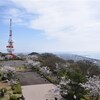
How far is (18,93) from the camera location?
71.2 feet

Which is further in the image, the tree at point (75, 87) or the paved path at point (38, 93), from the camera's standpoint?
the paved path at point (38, 93)

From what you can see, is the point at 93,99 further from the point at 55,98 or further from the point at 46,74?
the point at 46,74

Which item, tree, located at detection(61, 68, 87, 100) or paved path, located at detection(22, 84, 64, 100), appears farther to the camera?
paved path, located at detection(22, 84, 64, 100)

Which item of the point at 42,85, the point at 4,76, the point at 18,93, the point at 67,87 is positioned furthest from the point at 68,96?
the point at 4,76

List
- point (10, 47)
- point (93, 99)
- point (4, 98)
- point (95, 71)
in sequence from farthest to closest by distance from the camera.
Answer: point (10, 47), point (95, 71), point (4, 98), point (93, 99)

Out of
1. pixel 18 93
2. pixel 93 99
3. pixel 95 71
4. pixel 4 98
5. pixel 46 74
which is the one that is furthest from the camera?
pixel 46 74

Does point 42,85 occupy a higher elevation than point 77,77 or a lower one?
lower

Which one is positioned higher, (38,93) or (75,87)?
(75,87)

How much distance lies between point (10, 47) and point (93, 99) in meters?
37.2

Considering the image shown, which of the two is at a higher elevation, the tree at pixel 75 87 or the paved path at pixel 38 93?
the tree at pixel 75 87

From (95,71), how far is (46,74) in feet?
22.1

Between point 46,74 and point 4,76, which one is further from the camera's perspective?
point 46,74

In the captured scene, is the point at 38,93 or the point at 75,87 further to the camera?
the point at 38,93

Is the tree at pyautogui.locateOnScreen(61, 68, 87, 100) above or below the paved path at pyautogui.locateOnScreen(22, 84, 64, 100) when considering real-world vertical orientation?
above
